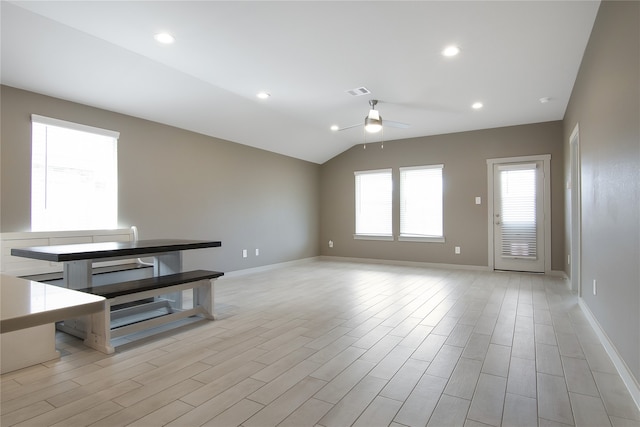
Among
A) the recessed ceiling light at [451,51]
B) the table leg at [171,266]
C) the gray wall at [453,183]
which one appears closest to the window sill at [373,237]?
the gray wall at [453,183]

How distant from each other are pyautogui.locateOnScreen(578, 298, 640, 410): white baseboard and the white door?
9.63 feet

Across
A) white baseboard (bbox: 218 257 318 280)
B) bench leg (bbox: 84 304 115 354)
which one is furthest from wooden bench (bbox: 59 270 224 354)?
white baseboard (bbox: 218 257 318 280)

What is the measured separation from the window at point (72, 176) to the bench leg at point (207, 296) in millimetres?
1765

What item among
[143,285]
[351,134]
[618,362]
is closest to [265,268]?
[351,134]

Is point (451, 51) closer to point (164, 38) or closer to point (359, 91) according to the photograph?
point (359, 91)

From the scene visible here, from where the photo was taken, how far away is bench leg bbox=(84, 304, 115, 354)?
8.77ft

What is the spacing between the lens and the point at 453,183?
6852mm

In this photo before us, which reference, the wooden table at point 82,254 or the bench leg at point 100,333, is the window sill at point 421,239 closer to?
the wooden table at point 82,254

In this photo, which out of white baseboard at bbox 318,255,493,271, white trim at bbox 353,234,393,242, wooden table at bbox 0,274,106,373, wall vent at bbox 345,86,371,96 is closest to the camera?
wooden table at bbox 0,274,106,373

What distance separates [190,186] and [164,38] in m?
2.62

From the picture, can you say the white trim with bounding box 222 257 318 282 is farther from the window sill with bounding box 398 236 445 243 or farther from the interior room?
the window sill with bounding box 398 236 445 243

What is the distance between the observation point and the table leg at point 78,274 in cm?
284

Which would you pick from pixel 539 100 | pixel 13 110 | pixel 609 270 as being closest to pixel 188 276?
pixel 13 110

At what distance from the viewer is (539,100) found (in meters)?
4.93
